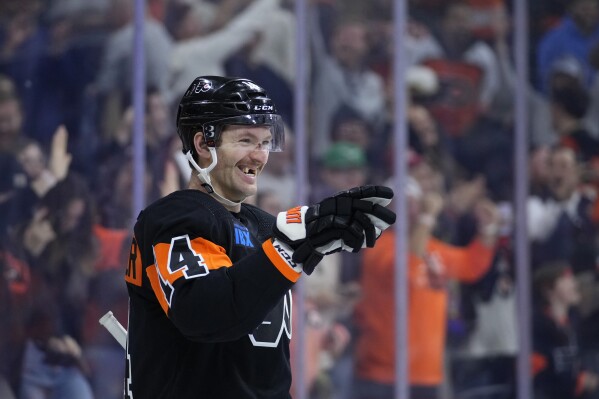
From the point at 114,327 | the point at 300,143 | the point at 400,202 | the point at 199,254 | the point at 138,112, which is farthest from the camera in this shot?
the point at 400,202

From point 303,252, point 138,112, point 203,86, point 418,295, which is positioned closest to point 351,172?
point 418,295

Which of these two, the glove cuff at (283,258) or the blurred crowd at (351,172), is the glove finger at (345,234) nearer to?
the glove cuff at (283,258)

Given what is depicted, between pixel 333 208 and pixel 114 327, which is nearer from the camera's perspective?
pixel 333 208

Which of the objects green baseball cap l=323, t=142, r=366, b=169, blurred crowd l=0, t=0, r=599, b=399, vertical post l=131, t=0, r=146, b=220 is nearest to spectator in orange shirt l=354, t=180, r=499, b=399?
blurred crowd l=0, t=0, r=599, b=399

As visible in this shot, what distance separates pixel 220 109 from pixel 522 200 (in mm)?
3590

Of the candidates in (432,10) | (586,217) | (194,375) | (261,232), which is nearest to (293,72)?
(432,10)

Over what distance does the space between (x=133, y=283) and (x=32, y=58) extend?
5.79 feet

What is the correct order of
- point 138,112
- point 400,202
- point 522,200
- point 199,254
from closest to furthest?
1. point 199,254
2. point 138,112
3. point 400,202
4. point 522,200

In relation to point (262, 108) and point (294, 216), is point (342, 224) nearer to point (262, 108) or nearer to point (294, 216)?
point (294, 216)

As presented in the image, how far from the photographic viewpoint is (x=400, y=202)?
5.15m

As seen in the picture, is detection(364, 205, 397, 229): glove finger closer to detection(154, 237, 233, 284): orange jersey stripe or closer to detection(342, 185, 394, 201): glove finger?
detection(342, 185, 394, 201): glove finger

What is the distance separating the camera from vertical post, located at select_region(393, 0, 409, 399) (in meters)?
5.08

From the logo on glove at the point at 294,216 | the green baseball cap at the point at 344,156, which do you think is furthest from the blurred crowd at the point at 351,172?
the logo on glove at the point at 294,216

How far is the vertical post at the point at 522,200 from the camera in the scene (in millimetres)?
5508
